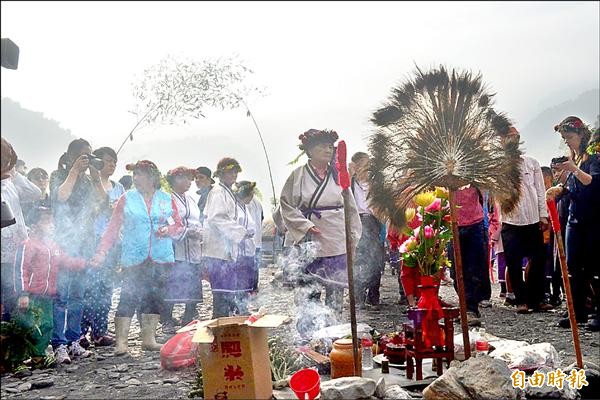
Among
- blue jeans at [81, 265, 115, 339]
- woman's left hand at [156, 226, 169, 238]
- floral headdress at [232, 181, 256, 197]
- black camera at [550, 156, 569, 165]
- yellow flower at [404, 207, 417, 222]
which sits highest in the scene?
floral headdress at [232, 181, 256, 197]

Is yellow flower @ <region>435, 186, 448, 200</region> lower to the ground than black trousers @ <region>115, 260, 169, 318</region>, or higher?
higher

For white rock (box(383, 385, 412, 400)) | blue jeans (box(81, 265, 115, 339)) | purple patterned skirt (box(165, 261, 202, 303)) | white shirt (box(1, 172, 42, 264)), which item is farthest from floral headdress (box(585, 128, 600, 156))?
white shirt (box(1, 172, 42, 264))

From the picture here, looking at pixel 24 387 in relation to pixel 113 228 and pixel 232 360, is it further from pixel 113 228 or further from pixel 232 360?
pixel 232 360

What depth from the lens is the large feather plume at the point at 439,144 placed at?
516 centimetres

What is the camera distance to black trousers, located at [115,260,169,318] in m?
6.49

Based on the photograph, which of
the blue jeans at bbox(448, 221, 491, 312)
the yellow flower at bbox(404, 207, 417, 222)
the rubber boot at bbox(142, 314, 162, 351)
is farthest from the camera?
the blue jeans at bbox(448, 221, 491, 312)

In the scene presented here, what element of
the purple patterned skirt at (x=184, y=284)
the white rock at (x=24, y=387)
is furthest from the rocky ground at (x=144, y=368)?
the purple patterned skirt at (x=184, y=284)

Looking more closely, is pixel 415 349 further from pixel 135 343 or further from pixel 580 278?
pixel 135 343

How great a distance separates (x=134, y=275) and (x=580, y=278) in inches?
210

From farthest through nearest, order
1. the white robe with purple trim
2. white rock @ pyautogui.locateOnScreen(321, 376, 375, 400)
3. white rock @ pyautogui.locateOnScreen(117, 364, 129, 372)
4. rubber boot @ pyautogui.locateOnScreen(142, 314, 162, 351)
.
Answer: the white robe with purple trim
rubber boot @ pyautogui.locateOnScreen(142, 314, 162, 351)
white rock @ pyautogui.locateOnScreen(117, 364, 129, 372)
white rock @ pyautogui.locateOnScreen(321, 376, 375, 400)

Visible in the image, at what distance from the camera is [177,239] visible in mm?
7918

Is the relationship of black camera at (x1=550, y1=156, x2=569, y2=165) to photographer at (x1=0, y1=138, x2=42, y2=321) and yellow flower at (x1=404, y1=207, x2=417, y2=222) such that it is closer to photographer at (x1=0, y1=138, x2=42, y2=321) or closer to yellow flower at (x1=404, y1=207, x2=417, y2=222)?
yellow flower at (x1=404, y1=207, x2=417, y2=222)

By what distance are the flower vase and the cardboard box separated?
140 centimetres

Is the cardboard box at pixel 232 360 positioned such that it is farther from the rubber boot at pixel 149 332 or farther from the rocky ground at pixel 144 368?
the rubber boot at pixel 149 332
